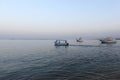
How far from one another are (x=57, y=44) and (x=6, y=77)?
2919 inches

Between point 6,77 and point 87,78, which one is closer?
point 87,78

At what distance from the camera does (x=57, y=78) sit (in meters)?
19.9

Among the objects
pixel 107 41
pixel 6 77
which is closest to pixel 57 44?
pixel 107 41

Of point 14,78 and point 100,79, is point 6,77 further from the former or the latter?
point 100,79

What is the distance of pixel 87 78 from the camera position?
64.0 feet

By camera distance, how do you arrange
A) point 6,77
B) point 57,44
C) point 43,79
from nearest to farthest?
point 43,79
point 6,77
point 57,44

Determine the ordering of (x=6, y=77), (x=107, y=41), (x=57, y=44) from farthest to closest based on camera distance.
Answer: (x=107, y=41)
(x=57, y=44)
(x=6, y=77)

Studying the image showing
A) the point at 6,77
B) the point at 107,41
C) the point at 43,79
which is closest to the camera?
the point at 43,79

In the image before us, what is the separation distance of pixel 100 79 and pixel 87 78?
1.81 meters

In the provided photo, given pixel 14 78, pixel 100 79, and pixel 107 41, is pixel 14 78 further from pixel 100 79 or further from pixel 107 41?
pixel 107 41

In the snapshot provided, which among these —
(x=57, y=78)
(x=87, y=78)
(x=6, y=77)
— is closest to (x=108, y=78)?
(x=87, y=78)

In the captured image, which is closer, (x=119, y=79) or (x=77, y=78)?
(x=119, y=79)

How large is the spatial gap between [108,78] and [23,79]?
1164cm

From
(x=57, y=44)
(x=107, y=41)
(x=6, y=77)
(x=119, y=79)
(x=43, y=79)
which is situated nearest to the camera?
(x=119, y=79)
